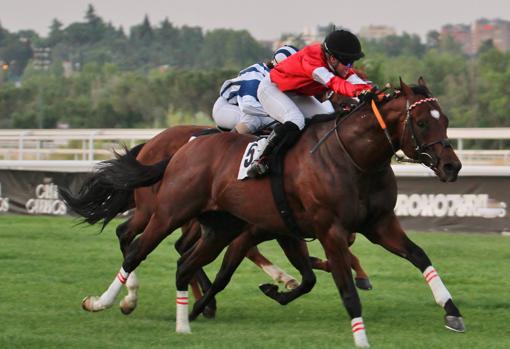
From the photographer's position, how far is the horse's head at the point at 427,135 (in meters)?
7.23

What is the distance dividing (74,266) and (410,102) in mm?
5535

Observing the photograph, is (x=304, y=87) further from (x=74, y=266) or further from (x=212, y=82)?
(x=212, y=82)

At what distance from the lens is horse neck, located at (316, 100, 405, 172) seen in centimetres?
750

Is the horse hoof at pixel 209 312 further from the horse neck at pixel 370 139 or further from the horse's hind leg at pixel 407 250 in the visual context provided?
the horse neck at pixel 370 139

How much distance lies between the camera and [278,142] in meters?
7.91

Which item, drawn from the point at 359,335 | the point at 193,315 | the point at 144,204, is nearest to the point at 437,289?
the point at 359,335

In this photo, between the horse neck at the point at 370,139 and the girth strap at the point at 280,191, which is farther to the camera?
the girth strap at the point at 280,191

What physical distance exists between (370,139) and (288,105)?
778mm

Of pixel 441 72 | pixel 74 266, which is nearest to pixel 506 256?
pixel 74 266

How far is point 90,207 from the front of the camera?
9.73m

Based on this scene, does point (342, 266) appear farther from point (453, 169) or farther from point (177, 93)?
point (177, 93)

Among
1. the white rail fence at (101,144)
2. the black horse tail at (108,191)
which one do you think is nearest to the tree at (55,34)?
the white rail fence at (101,144)

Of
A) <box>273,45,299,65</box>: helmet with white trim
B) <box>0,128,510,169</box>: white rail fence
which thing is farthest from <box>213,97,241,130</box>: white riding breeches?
<box>0,128,510,169</box>: white rail fence

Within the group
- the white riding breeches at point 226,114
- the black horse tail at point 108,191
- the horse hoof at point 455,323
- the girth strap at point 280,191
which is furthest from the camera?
the white riding breeches at point 226,114
